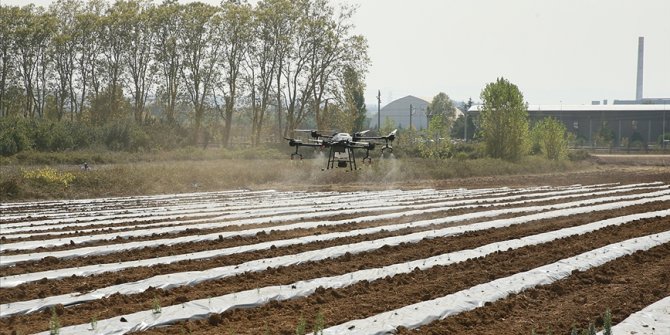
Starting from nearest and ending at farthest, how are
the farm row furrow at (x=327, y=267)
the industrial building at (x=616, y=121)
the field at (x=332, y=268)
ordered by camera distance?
the field at (x=332, y=268), the farm row furrow at (x=327, y=267), the industrial building at (x=616, y=121)

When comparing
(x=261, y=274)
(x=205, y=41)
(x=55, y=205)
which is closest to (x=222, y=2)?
(x=205, y=41)

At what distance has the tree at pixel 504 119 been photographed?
4859cm

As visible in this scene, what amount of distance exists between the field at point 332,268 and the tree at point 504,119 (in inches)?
1029

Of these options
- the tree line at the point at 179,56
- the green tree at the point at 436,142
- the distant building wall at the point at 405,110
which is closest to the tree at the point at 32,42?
the tree line at the point at 179,56

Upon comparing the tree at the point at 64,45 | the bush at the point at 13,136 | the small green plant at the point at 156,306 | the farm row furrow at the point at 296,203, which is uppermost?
the tree at the point at 64,45

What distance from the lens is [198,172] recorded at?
31953 millimetres

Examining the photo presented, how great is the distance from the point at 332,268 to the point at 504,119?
3878cm

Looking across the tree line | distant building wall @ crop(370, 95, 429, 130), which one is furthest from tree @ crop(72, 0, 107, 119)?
distant building wall @ crop(370, 95, 429, 130)

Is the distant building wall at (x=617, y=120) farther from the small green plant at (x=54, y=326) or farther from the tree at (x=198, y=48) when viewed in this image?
the small green plant at (x=54, y=326)

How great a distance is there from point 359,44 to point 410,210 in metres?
28.7

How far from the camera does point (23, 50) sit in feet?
167

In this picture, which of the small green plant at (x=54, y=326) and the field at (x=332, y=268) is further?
the field at (x=332, y=268)

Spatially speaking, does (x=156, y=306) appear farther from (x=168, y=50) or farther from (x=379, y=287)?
(x=168, y=50)

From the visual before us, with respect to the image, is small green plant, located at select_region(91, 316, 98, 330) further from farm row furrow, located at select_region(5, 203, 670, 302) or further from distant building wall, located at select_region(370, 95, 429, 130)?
distant building wall, located at select_region(370, 95, 429, 130)
